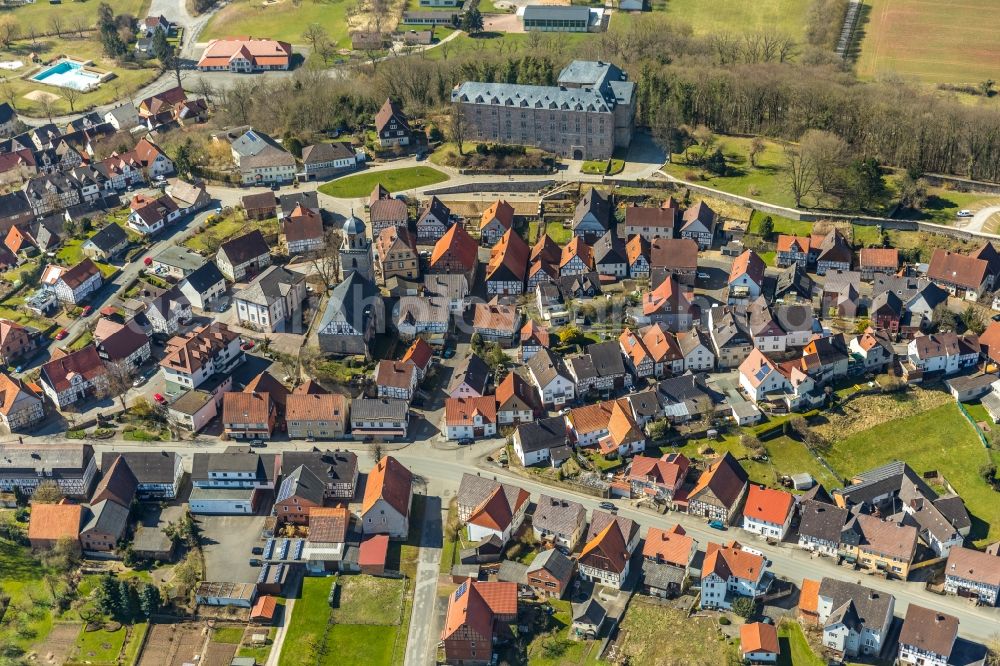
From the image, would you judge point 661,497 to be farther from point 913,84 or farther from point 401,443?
point 913,84

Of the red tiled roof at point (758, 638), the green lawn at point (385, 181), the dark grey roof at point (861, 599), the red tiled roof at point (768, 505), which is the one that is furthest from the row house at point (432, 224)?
the dark grey roof at point (861, 599)

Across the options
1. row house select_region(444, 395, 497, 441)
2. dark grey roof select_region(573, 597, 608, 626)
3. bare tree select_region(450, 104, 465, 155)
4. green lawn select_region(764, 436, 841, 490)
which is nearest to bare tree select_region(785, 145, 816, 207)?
green lawn select_region(764, 436, 841, 490)

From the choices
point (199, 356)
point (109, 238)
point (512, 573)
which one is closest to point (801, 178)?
point (512, 573)

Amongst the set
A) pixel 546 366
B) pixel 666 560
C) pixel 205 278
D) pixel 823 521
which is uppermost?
pixel 205 278

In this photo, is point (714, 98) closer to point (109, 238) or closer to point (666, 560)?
point (666, 560)

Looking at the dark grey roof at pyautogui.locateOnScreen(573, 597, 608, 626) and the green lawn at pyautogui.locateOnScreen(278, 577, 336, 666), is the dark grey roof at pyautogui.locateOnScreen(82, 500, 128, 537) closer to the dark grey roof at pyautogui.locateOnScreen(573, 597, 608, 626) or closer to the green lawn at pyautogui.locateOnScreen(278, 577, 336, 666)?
the green lawn at pyautogui.locateOnScreen(278, 577, 336, 666)
